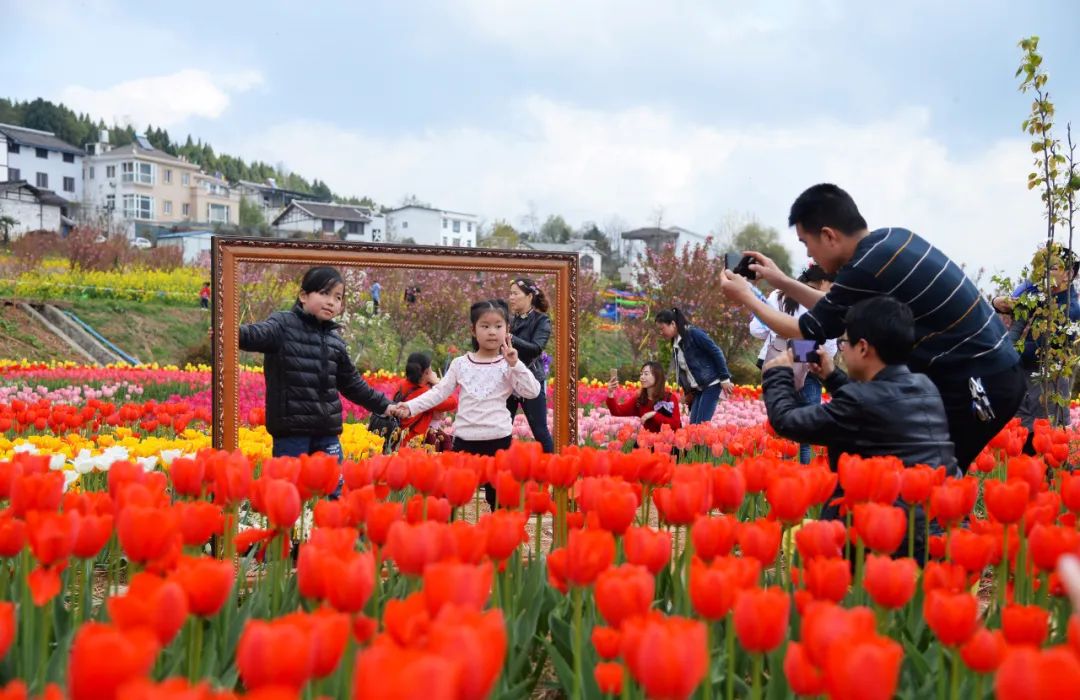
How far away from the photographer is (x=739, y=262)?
4348 millimetres

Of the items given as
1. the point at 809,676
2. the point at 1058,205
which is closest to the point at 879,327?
the point at 809,676

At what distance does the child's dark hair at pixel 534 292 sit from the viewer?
6.58 metres

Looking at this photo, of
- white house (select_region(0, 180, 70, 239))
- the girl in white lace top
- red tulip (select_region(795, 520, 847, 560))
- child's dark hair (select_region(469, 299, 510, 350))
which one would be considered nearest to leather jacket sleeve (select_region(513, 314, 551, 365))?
child's dark hair (select_region(469, 299, 510, 350))

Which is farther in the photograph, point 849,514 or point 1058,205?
point 1058,205

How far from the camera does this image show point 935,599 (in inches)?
60.6

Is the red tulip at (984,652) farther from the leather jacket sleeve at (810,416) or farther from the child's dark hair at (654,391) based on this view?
the child's dark hair at (654,391)

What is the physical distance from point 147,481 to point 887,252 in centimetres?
260

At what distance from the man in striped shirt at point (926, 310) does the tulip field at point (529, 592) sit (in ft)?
2.34

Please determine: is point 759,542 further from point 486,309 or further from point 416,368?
point 416,368

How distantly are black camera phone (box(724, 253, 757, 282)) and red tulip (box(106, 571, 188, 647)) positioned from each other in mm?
3318

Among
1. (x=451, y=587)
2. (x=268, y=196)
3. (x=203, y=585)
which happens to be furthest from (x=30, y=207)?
(x=451, y=587)

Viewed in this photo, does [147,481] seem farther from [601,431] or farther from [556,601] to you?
[601,431]

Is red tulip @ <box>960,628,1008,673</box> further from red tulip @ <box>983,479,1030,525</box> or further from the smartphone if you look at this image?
the smartphone

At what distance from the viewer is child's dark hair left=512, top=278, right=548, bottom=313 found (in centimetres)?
658
